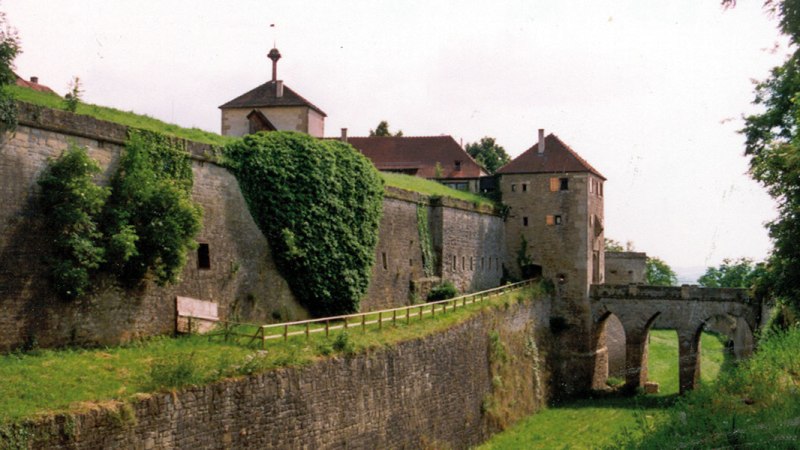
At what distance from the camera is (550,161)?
4606 centimetres

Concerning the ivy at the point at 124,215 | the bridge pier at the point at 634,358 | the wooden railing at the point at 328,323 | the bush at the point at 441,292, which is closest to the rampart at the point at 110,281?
the ivy at the point at 124,215

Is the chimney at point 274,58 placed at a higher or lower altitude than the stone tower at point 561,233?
higher

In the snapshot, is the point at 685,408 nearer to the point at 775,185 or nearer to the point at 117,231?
the point at 775,185

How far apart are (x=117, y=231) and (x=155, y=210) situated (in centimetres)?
121

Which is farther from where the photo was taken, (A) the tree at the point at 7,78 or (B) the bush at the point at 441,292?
(B) the bush at the point at 441,292

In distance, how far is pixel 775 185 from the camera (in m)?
26.7

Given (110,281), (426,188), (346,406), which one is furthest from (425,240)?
(110,281)

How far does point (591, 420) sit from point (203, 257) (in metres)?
19.1

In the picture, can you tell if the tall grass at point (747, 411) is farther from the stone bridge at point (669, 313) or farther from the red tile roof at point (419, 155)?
the red tile roof at point (419, 155)

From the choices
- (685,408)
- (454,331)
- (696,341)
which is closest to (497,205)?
(696,341)

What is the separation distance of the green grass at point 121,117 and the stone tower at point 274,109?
1295 cm

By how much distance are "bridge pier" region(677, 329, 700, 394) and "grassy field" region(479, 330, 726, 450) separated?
91 cm

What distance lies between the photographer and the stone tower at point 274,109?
39.4 m

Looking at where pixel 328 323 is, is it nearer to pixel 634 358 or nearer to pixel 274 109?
pixel 274 109
